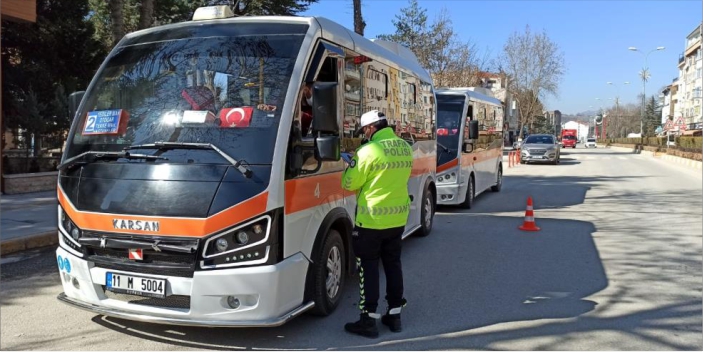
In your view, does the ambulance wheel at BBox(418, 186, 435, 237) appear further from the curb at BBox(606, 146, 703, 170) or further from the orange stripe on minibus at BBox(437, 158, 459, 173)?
Answer: the curb at BBox(606, 146, 703, 170)

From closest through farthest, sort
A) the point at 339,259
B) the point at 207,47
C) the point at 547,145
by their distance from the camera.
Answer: the point at 207,47 → the point at 339,259 → the point at 547,145

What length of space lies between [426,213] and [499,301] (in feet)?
11.0

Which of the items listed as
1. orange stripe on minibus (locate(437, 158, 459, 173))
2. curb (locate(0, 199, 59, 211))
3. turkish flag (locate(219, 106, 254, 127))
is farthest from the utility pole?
turkish flag (locate(219, 106, 254, 127))

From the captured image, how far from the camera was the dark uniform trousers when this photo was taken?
4562 mm

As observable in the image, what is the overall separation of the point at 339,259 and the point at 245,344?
1304 mm

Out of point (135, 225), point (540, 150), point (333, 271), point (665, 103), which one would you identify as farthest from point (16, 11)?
point (665, 103)

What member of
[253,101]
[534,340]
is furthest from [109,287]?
[534,340]

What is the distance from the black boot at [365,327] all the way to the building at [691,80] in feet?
279

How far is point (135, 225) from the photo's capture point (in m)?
4.04

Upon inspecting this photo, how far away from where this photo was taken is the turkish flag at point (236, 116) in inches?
169

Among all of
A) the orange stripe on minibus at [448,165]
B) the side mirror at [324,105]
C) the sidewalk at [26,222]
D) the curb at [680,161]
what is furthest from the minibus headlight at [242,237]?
the curb at [680,161]

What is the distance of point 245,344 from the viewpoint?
14.2ft

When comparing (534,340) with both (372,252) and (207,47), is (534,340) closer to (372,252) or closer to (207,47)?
(372,252)

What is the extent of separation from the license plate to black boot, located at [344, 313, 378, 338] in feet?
5.23
